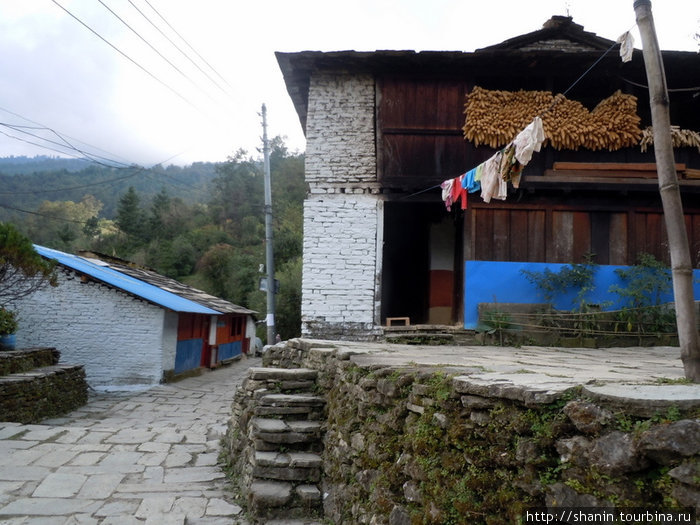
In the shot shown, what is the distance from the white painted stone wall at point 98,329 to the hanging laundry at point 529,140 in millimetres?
10121

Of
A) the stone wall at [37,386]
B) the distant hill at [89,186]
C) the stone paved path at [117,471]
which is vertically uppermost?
the distant hill at [89,186]

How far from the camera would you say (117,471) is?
249 inches

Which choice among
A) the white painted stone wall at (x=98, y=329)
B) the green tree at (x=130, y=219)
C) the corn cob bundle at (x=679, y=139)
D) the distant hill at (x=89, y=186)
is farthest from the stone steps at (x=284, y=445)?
the green tree at (x=130, y=219)

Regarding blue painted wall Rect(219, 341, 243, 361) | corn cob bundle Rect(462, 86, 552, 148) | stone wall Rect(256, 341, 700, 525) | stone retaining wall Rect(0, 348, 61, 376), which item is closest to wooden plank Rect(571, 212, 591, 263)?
corn cob bundle Rect(462, 86, 552, 148)

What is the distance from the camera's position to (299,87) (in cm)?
1083

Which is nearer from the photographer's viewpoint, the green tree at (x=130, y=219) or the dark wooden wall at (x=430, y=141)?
the dark wooden wall at (x=430, y=141)

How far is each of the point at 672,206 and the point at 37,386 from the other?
10.2 meters

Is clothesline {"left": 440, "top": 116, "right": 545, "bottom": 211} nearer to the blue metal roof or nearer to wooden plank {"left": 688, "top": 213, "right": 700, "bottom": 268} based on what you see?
wooden plank {"left": 688, "top": 213, "right": 700, "bottom": 268}

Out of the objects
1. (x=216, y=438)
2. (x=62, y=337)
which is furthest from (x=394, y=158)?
(x=62, y=337)

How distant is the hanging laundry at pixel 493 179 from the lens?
6.98 metres

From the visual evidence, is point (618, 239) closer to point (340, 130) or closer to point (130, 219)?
point (340, 130)

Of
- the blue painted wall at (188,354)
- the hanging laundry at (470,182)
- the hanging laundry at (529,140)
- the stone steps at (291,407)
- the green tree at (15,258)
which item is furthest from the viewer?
the blue painted wall at (188,354)

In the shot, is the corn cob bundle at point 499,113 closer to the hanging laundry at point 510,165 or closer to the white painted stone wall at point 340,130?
the white painted stone wall at point 340,130

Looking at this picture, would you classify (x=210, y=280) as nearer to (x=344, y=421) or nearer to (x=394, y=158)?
(x=394, y=158)
